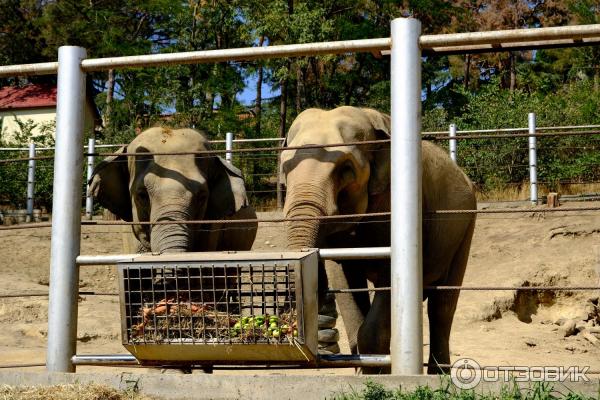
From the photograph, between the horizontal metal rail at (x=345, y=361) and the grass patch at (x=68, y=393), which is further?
the horizontal metal rail at (x=345, y=361)

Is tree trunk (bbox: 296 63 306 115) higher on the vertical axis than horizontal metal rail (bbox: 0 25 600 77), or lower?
higher

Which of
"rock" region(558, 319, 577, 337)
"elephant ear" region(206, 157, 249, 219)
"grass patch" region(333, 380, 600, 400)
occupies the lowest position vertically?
"rock" region(558, 319, 577, 337)

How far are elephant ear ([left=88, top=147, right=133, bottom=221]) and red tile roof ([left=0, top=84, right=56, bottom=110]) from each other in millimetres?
29400

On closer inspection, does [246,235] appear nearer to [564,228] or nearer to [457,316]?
[457,316]

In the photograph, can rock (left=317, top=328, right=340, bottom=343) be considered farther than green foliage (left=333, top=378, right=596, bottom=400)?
Yes

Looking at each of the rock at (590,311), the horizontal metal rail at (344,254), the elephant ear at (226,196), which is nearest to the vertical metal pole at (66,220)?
the horizontal metal rail at (344,254)

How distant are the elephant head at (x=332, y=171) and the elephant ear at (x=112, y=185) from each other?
6.75 ft

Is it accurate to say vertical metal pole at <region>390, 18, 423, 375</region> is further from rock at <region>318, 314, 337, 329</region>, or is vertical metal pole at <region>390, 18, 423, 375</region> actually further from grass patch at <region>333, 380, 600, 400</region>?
rock at <region>318, 314, 337, 329</region>

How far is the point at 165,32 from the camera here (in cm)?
3834

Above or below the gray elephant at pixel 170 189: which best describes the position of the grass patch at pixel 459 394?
below

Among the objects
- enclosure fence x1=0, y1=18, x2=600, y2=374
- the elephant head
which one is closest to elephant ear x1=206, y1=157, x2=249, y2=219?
the elephant head

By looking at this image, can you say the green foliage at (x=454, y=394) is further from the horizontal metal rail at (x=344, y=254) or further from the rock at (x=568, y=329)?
the rock at (x=568, y=329)

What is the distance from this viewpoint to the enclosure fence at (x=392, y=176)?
13.8ft

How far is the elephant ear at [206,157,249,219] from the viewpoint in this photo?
25.8 feet
